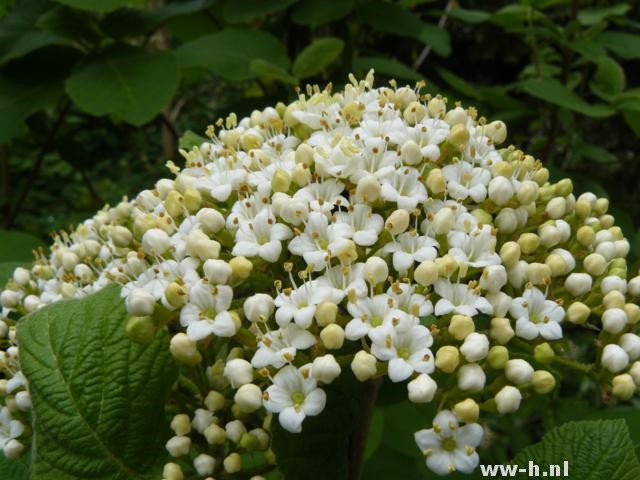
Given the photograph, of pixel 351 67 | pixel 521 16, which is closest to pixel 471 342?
pixel 351 67

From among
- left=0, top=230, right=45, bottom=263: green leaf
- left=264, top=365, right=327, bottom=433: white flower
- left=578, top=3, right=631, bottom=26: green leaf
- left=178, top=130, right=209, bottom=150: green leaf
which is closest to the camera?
left=264, top=365, right=327, bottom=433: white flower

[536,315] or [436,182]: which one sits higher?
[436,182]

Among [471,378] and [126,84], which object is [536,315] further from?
[126,84]

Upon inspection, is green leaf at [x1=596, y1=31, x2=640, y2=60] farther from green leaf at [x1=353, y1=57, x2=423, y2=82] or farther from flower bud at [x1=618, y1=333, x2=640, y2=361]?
flower bud at [x1=618, y1=333, x2=640, y2=361]

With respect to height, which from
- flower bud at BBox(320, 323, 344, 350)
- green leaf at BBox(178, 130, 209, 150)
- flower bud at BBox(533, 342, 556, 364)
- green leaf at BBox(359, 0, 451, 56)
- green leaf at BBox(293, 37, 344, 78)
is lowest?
flower bud at BBox(320, 323, 344, 350)

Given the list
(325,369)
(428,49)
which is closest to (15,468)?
(325,369)

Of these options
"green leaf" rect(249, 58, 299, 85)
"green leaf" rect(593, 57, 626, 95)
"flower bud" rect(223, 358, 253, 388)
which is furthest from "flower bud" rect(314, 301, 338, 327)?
"green leaf" rect(593, 57, 626, 95)
